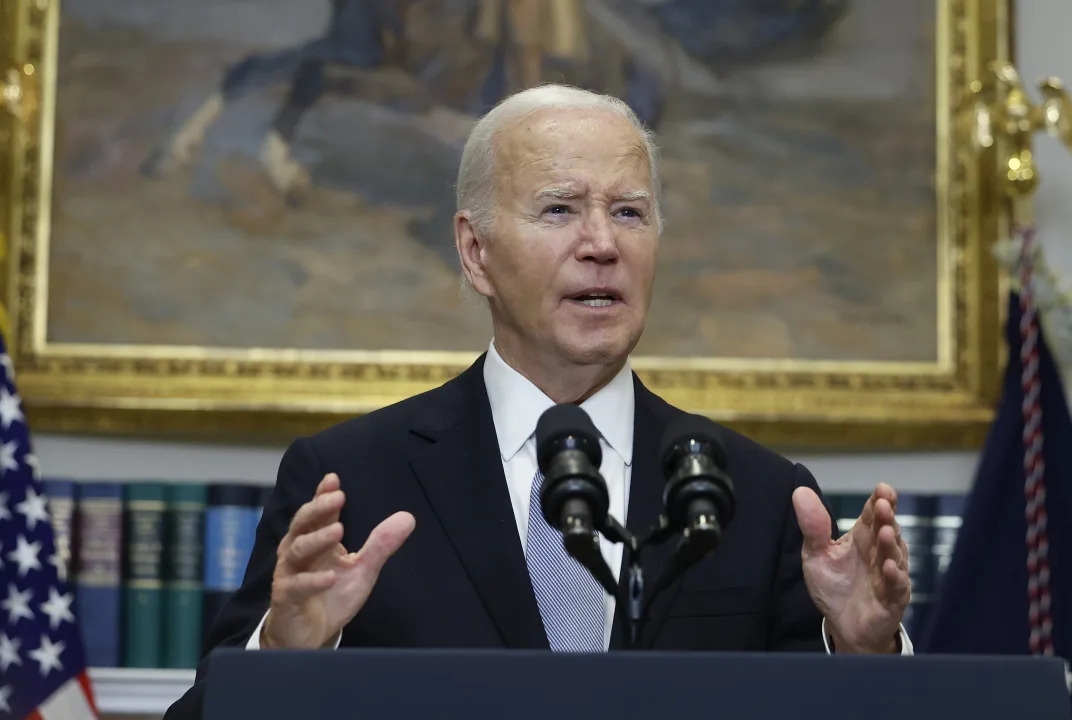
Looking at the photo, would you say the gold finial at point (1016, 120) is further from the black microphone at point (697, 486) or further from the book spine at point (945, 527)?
the black microphone at point (697, 486)

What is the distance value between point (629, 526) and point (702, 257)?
86.6 inches

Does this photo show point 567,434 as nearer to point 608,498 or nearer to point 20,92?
point 608,498

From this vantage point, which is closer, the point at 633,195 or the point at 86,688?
the point at 633,195

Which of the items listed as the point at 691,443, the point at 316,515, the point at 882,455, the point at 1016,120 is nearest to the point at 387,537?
the point at 316,515

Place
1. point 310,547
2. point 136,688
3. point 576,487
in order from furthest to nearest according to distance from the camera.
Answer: point 136,688 < point 310,547 < point 576,487

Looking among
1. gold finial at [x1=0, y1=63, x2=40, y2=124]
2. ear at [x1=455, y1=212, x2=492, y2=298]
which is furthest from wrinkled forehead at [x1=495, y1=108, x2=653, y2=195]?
gold finial at [x1=0, y1=63, x2=40, y2=124]

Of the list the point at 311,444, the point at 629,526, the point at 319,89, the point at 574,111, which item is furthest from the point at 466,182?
the point at 319,89

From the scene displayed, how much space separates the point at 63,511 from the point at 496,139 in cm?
204

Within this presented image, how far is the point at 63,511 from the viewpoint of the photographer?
4.00m

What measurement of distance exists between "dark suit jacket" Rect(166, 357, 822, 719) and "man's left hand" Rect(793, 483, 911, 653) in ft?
0.84

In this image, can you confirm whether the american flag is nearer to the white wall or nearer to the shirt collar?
the white wall

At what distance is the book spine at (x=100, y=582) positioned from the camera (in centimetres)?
398

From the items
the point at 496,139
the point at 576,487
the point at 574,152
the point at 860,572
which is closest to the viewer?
the point at 576,487

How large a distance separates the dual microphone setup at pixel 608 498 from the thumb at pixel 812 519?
287mm
